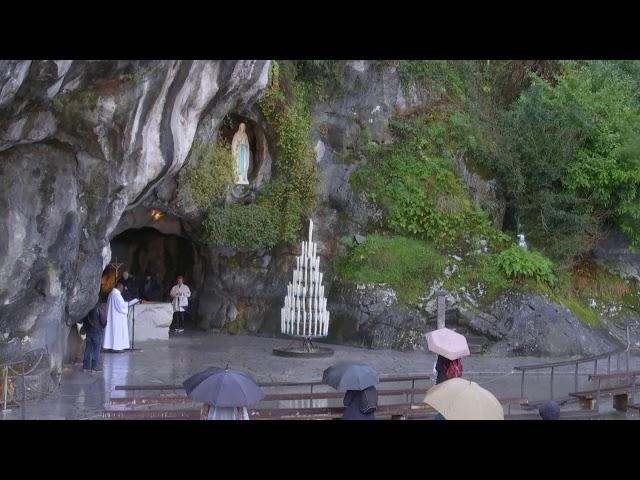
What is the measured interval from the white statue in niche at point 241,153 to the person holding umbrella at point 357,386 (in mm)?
12532

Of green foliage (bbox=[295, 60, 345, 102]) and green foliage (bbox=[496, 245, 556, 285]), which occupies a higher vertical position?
green foliage (bbox=[295, 60, 345, 102])

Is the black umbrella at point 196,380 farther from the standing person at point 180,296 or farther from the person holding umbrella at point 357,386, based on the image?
the standing person at point 180,296

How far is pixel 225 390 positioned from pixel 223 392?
2cm

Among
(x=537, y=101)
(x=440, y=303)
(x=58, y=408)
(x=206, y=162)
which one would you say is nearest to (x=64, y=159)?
(x=58, y=408)

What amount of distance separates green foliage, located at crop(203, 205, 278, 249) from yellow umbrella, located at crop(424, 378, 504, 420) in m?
12.9

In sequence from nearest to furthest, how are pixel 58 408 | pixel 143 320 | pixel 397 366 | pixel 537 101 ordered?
pixel 58 408, pixel 397 366, pixel 143 320, pixel 537 101

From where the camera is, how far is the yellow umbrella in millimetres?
7555

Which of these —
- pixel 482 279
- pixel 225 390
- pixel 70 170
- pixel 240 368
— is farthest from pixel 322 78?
pixel 225 390

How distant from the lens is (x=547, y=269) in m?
19.5

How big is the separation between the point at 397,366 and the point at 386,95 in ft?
28.1

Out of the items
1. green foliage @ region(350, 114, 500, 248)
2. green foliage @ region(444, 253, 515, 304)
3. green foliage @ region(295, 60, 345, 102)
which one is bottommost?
green foliage @ region(444, 253, 515, 304)

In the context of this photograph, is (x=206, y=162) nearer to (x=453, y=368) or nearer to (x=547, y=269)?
(x=547, y=269)

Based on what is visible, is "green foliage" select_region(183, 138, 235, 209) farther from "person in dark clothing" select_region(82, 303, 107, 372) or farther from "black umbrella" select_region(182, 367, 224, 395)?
"black umbrella" select_region(182, 367, 224, 395)

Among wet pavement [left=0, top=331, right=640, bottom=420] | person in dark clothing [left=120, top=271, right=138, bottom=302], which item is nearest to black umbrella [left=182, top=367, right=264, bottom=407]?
wet pavement [left=0, top=331, right=640, bottom=420]
